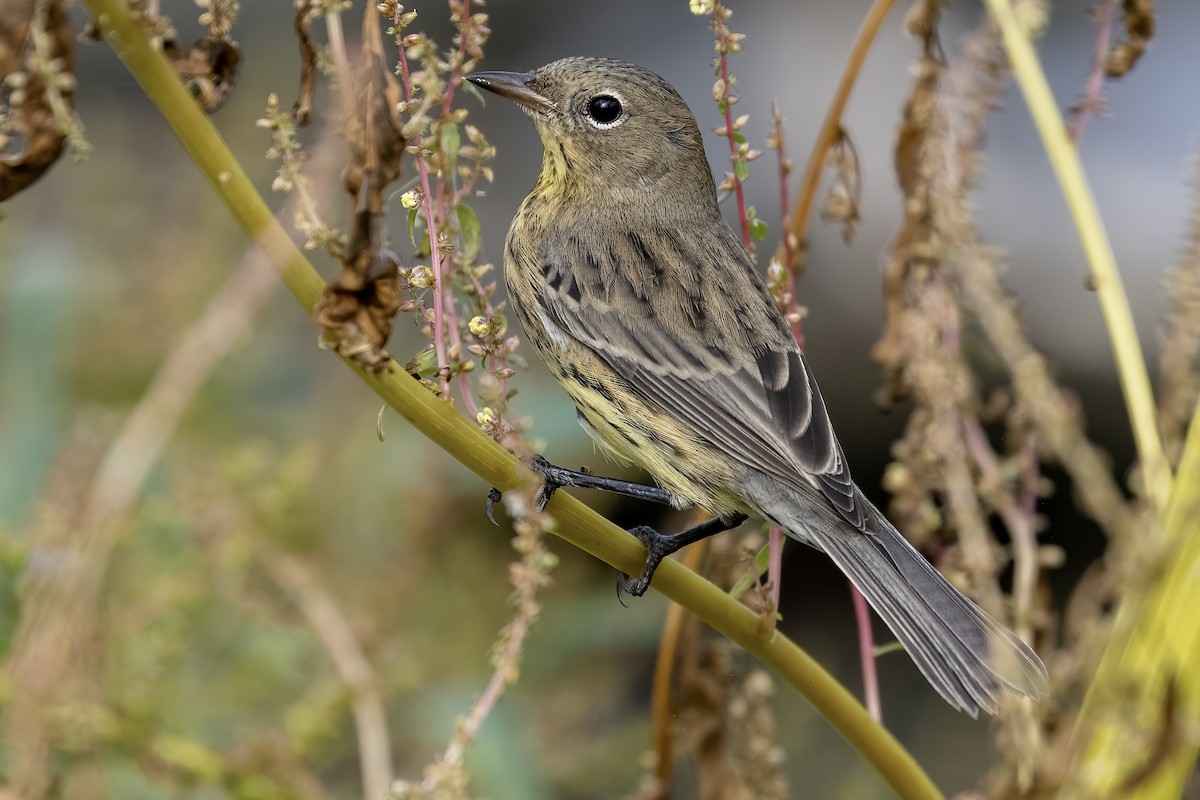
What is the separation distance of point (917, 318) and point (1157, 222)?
4425 mm

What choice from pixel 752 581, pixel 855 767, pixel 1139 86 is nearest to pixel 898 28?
pixel 1139 86

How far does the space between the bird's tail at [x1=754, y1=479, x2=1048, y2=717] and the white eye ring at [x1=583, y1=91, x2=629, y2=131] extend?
1028 mm

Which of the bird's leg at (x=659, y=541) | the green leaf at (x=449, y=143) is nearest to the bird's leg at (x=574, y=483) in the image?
the bird's leg at (x=659, y=541)

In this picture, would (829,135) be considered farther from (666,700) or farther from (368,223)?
(368,223)

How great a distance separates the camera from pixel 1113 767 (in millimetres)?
1909

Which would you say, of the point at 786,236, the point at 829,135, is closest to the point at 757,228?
the point at 786,236

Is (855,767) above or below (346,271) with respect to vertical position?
below

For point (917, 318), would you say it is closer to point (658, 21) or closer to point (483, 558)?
point (483, 558)

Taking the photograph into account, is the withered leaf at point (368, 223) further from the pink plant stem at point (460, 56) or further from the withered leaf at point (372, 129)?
the pink plant stem at point (460, 56)

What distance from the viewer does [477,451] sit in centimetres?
164

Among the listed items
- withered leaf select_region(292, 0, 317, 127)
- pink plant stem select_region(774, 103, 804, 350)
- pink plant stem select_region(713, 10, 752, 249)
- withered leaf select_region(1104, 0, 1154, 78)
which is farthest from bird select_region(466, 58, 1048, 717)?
withered leaf select_region(292, 0, 317, 127)

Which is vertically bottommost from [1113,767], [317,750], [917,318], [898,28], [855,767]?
[855,767]

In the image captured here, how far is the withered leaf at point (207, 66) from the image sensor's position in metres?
1.53

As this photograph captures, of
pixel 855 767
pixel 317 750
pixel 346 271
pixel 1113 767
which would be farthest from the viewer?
pixel 855 767
